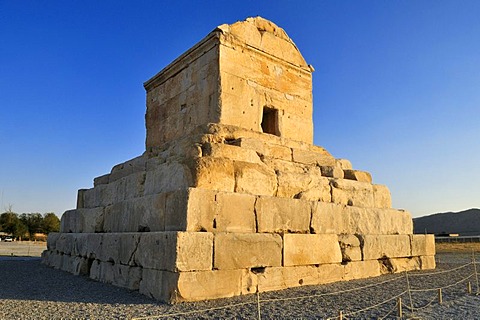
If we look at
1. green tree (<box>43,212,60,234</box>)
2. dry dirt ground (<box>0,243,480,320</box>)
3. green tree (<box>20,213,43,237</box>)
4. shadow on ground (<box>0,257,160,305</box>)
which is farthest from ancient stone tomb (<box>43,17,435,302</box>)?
green tree (<box>20,213,43,237</box>)

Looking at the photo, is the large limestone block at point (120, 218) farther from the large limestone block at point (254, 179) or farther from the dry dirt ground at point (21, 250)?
the dry dirt ground at point (21, 250)

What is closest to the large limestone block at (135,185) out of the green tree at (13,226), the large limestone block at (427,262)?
the large limestone block at (427,262)

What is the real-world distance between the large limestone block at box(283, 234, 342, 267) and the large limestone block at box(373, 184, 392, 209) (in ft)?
6.83

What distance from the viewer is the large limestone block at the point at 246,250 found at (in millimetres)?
5465

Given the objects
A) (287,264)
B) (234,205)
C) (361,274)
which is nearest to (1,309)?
(234,205)

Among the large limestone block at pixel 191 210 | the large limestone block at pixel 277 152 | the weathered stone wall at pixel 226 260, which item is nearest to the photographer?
the weathered stone wall at pixel 226 260

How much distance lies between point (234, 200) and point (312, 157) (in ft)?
9.72

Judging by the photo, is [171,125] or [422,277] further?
[171,125]

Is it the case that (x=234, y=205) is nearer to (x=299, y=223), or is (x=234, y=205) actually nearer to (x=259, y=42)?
(x=299, y=223)

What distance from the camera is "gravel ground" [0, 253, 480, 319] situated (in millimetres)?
4449

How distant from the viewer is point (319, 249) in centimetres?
688

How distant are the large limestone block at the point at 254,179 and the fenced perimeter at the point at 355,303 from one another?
1660 millimetres

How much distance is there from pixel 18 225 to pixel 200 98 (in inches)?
1611

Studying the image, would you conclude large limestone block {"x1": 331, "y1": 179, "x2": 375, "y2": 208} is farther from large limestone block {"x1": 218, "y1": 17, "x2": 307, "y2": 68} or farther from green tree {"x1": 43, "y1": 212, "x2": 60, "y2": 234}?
green tree {"x1": 43, "y1": 212, "x2": 60, "y2": 234}
